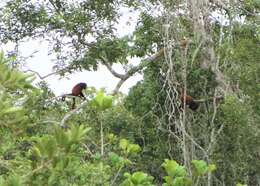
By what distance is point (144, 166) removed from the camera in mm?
5477

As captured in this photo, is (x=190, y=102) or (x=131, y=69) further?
(x=131, y=69)

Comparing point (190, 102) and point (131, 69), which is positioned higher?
point (131, 69)

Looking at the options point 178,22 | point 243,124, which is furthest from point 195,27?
point 243,124

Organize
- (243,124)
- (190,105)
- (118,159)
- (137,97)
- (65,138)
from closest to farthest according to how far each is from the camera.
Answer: (65,138) < (118,159) < (243,124) < (190,105) < (137,97)

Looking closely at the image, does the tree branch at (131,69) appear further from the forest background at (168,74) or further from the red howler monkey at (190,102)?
the red howler monkey at (190,102)

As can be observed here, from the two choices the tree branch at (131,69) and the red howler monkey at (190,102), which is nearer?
the red howler monkey at (190,102)

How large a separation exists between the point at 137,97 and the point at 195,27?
922 millimetres

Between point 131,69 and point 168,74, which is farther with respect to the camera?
point 131,69

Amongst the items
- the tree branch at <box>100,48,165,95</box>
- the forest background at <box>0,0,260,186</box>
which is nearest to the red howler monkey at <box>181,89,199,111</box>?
the forest background at <box>0,0,260,186</box>

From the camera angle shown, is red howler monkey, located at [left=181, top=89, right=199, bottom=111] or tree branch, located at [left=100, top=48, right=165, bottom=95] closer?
red howler monkey, located at [left=181, top=89, right=199, bottom=111]

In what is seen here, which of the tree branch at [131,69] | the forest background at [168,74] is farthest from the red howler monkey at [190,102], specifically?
the tree branch at [131,69]

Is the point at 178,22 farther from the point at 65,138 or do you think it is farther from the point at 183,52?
the point at 65,138

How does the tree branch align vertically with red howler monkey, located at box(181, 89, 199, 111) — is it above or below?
above

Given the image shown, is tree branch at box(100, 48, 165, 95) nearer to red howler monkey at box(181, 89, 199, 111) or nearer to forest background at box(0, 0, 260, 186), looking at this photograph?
forest background at box(0, 0, 260, 186)
